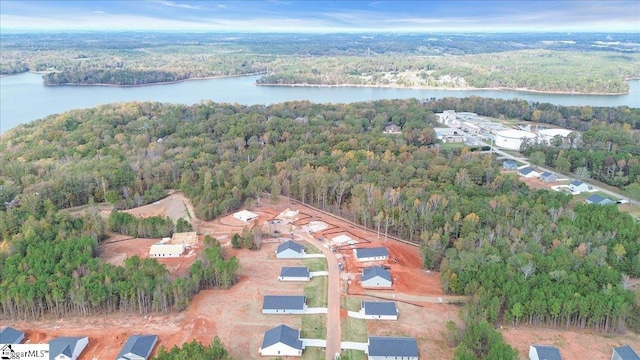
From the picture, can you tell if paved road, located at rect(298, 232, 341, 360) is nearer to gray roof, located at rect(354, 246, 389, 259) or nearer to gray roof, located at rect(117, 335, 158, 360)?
gray roof, located at rect(354, 246, 389, 259)

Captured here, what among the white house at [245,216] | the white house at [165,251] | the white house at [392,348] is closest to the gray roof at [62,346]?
the white house at [165,251]

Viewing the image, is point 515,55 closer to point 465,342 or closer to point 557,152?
point 557,152

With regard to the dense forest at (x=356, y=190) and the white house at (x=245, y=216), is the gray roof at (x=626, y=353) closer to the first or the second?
the dense forest at (x=356, y=190)

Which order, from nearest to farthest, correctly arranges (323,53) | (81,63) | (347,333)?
(347,333)
(81,63)
(323,53)

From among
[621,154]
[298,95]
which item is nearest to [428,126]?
[621,154]

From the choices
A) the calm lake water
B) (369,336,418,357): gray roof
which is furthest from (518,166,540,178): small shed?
the calm lake water

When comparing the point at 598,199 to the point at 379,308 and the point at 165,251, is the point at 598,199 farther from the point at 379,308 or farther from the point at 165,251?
the point at 165,251
